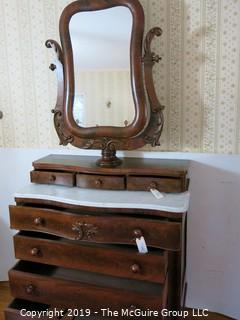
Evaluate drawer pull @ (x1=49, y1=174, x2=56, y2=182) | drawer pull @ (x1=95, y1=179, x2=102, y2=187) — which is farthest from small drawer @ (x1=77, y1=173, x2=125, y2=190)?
drawer pull @ (x1=49, y1=174, x2=56, y2=182)

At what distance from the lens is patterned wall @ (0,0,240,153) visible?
5.02 ft

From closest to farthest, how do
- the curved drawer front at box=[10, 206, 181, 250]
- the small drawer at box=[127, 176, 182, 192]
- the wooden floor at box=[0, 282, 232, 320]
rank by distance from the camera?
1. the curved drawer front at box=[10, 206, 181, 250]
2. the small drawer at box=[127, 176, 182, 192]
3. the wooden floor at box=[0, 282, 232, 320]

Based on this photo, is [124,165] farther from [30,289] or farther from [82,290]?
[30,289]

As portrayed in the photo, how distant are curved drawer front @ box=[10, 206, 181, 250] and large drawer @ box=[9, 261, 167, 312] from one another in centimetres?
21

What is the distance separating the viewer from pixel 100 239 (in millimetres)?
1375

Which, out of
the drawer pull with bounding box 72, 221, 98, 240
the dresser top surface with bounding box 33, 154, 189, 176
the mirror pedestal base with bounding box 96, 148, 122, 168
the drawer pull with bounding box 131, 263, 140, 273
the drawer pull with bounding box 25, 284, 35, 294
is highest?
the mirror pedestal base with bounding box 96, 148, 122, 168

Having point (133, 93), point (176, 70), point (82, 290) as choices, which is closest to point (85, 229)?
point (82, 290)

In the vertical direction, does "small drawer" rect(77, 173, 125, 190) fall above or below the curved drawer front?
above

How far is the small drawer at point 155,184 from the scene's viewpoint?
1408 mm

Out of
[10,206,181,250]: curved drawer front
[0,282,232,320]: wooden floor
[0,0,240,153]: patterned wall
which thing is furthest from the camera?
[0,282,232,320]: wooden floor

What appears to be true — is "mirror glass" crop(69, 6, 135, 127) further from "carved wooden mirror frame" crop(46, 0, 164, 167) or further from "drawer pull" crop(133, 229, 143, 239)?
"drawer pull" crop(133, 229, 143, 239)

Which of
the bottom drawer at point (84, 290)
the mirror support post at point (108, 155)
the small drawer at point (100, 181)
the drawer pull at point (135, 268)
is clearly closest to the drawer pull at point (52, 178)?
the small drawer at point (100, 181)

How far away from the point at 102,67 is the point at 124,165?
19.9 inches

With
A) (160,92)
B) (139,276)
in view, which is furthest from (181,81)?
(139,276)
